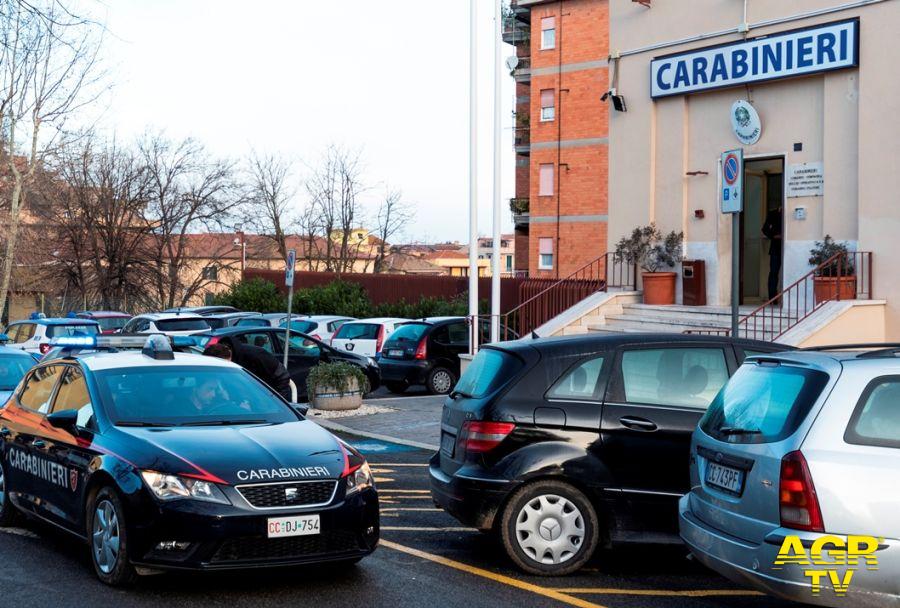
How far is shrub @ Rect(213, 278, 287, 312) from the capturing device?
42594 mm

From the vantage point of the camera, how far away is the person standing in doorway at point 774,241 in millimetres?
18625

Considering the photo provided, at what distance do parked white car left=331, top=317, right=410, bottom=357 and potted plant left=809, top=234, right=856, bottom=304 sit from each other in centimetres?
1107

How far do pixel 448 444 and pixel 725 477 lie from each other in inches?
105

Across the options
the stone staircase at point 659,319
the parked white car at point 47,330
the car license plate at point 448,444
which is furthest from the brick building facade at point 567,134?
the car license plate at point 448,444

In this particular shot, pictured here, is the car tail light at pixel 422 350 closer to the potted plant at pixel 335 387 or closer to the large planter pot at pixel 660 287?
the potted plant at pixel 335 387

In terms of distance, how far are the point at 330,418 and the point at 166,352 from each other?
8.96m

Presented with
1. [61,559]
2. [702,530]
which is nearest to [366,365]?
[61,559]

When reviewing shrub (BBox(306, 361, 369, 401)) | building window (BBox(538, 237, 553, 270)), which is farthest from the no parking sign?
building window (BBox(538, 237, 553, 270))

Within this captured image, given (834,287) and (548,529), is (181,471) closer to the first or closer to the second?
(548,529)

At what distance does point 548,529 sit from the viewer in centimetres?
741

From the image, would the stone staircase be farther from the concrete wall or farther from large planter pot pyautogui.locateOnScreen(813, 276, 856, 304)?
the concrete wall

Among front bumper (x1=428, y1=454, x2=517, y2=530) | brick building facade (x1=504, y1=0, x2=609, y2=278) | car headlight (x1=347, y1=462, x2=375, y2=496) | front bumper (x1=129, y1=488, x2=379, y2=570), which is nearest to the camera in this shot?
front bumper (x1=129, y1=488, x2=379, y2=570)

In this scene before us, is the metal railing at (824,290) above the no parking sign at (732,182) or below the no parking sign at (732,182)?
below

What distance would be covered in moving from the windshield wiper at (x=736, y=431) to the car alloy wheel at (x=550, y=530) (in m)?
1.68
